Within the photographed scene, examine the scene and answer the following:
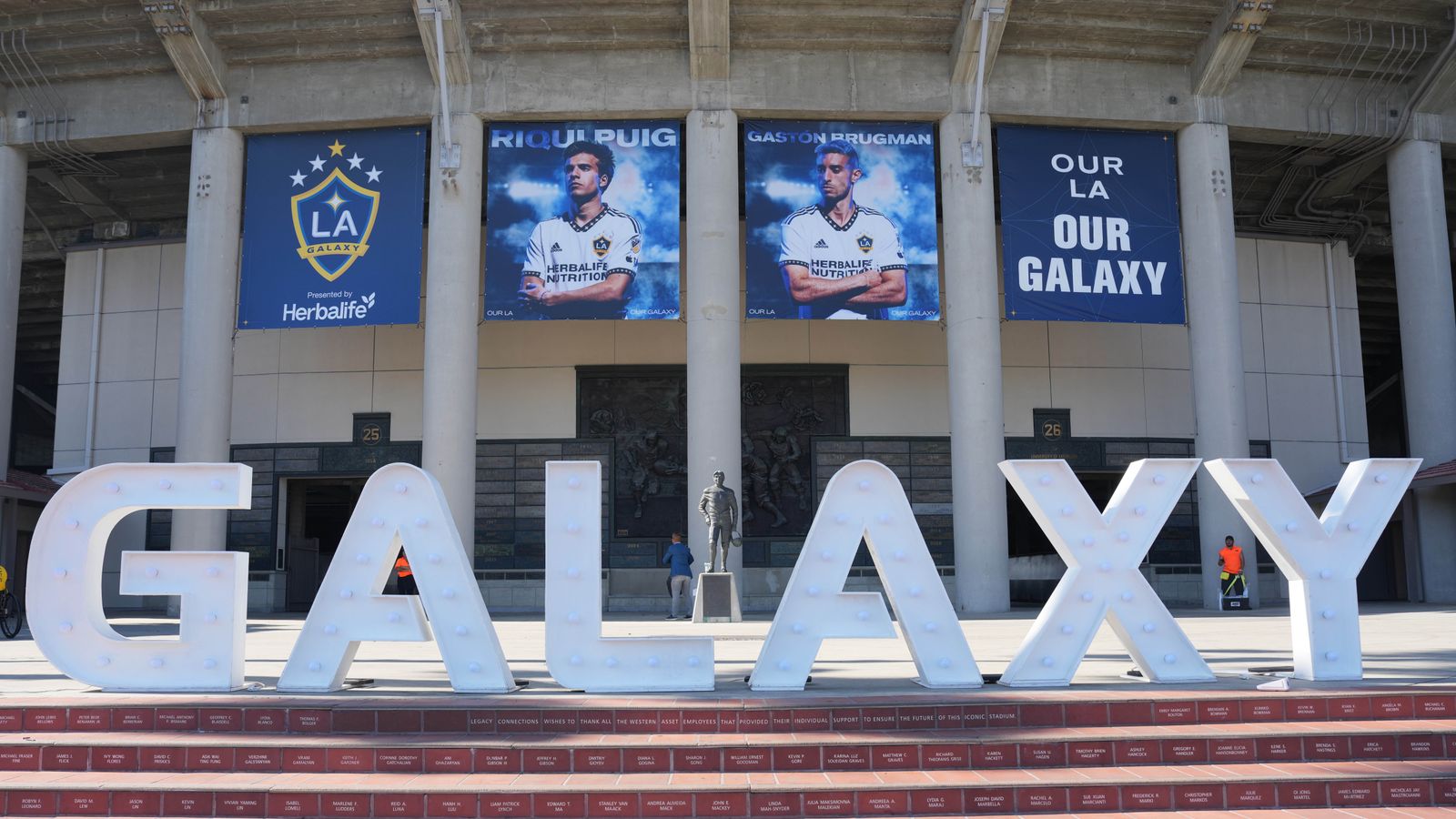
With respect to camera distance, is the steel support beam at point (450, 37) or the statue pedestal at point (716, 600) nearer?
the statue pedestal at point (716, 600)

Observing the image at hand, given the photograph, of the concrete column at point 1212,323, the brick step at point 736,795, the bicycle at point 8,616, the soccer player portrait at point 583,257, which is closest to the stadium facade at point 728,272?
the concrete column at point 1212,323

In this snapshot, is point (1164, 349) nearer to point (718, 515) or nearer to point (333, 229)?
point (718, 515)

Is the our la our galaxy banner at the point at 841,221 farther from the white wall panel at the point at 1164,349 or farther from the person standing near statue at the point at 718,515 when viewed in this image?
the white wall panel at the point at 1164,349

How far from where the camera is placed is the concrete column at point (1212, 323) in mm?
20859

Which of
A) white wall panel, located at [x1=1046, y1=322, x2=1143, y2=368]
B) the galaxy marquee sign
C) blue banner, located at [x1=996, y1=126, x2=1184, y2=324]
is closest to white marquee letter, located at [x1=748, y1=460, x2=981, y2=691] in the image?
the galaxy marquee sign

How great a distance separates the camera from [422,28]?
64.6ft

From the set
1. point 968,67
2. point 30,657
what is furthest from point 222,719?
point 968,67

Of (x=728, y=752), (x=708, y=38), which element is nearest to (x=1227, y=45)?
(x=708, y=38)

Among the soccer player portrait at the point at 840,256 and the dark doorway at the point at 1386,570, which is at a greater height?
the soccer player portrait at the point at 840,256

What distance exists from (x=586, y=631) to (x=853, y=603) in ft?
6.25

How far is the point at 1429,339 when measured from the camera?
71.9ft

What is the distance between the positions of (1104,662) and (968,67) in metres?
13.7

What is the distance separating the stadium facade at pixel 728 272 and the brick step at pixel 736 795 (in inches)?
532

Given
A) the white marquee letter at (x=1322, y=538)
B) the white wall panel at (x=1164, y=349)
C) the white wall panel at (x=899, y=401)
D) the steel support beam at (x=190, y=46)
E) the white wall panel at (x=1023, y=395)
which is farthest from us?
the white wall panel at (x=1164, y=349)
